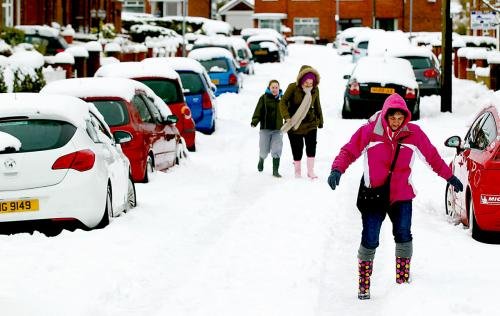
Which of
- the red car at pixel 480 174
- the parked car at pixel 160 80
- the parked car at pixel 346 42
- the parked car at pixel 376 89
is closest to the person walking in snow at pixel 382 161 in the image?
the red car at pixel 480 174

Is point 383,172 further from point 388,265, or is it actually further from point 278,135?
point 278,135

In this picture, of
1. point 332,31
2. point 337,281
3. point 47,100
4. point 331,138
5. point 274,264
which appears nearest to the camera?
point 337,281

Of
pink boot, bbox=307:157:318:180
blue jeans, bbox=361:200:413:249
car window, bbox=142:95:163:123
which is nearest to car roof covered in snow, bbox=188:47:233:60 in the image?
car window, bbox=142:95:163:123

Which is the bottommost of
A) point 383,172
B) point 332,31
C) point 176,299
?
point 176,299

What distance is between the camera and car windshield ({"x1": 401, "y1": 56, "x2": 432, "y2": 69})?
30781mm

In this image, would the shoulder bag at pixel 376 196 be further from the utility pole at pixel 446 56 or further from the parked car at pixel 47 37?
the parked car at pixel 47 37

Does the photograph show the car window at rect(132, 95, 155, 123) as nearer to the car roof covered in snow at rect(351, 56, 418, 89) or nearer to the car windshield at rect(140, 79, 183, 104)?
the car windshield at rect(140, 79, 183, 104)

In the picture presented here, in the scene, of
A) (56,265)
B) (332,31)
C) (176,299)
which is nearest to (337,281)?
(176,299)

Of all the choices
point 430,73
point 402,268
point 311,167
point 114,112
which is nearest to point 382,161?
point 402,268

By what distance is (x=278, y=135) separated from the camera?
1720 centimetres

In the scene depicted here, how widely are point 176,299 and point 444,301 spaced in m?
1.97

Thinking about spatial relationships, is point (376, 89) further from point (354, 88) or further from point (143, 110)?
point (143, 110)

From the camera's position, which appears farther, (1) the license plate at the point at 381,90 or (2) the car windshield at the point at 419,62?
(2) the car windshield at the point at 419,62

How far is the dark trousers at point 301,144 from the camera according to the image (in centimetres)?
1658
